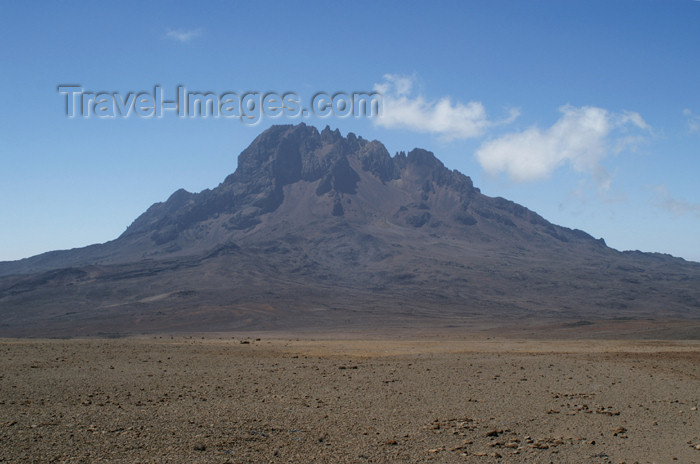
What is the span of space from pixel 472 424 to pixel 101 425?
7983mm

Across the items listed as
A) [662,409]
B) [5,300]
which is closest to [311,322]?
Answer: [5,300]

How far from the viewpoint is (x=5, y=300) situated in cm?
13300

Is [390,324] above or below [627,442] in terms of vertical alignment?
below

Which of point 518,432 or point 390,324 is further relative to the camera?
point 390,324

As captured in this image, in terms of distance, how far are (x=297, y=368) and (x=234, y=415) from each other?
876cm

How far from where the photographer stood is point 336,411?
1461cm

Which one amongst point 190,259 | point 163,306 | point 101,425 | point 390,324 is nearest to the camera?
point 101,425

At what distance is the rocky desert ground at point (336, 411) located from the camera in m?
11.0

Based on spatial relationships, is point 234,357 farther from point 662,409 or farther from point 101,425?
point 662,409

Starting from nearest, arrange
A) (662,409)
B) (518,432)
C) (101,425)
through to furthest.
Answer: (101,425), (518,432), (662,409)

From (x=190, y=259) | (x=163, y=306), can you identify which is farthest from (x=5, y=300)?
(x=190, y=259)

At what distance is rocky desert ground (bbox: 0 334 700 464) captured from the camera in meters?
11.0

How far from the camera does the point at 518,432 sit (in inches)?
518

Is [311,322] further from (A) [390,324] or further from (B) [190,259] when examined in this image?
(B) [190,259]
